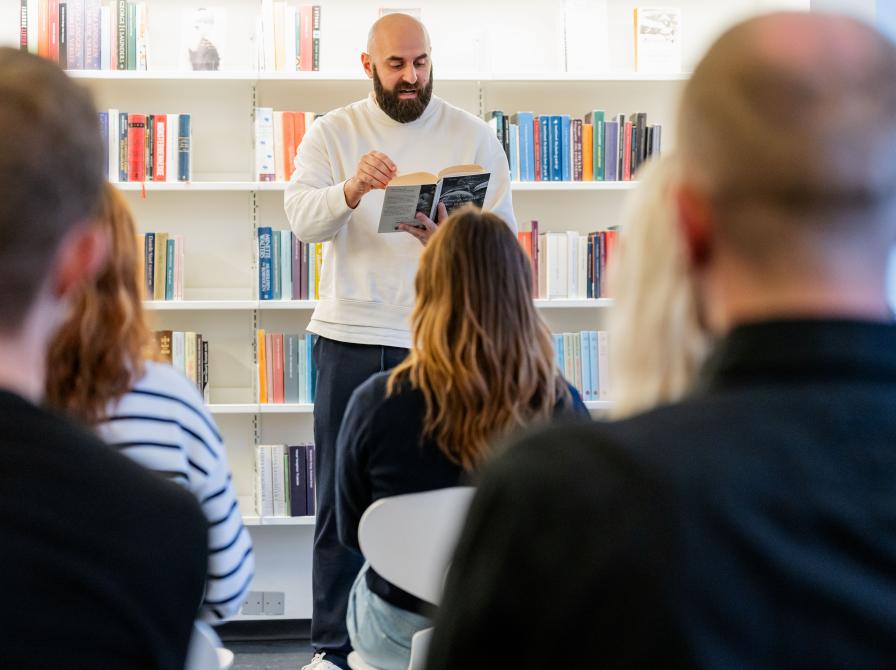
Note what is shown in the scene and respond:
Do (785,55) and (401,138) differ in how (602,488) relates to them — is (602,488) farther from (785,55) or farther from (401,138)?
(401,138)

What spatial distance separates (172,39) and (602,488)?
3736 millimetres

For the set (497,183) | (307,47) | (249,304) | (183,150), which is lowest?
(249,304)

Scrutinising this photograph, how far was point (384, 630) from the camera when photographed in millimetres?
1925

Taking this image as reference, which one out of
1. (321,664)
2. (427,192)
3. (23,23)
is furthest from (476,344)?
(23,23)

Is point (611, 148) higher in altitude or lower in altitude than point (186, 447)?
higher

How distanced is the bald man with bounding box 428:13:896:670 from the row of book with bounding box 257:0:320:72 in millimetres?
3315

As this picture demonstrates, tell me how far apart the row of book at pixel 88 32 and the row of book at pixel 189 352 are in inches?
36.7

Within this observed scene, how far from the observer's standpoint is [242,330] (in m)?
4.03

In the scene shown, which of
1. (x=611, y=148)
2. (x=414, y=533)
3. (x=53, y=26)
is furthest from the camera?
→ (x=611, y=148)

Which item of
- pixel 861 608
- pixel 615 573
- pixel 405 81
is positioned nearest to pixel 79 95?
pixel 615 573

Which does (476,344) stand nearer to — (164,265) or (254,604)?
(164,265)

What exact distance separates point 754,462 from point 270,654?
344 centimetres

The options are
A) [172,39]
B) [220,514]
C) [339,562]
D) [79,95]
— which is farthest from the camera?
[172,39]

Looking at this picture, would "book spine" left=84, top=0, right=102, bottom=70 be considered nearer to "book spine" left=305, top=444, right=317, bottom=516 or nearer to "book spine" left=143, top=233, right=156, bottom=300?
"book spine" left=143, top=233, right=156, bottom=300
